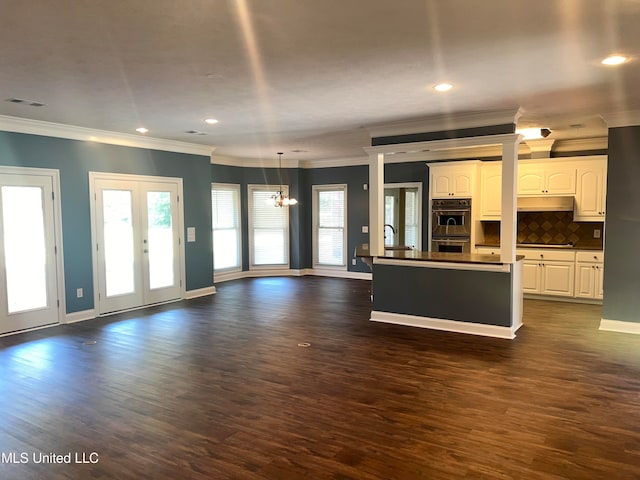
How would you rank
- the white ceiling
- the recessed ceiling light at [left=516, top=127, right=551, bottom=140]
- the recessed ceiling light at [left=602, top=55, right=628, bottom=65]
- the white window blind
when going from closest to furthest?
the white ceiling
the recessed ceiling light at [left=602, top=55, right=628, bottom=65]
the recessed ceiling light at [left=516, top=127, right=551, bottom=140]
the white window blind

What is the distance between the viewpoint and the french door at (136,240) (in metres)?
6.64

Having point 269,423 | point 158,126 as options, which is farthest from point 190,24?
point 158,126

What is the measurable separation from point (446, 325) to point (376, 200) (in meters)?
1.87

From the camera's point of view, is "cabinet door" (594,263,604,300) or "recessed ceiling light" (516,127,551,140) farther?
"cabinet door" (594,263,604,300)

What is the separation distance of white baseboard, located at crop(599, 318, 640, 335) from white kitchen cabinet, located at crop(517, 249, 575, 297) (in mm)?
1462

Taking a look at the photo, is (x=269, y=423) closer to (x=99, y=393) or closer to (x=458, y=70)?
(x=99, y=393)

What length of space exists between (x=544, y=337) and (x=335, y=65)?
3.99m

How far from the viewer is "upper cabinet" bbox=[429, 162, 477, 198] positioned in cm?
773

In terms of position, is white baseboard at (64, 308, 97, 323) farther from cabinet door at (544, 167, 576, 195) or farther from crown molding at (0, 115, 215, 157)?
cabinet door at (544, 167, 576, 195)

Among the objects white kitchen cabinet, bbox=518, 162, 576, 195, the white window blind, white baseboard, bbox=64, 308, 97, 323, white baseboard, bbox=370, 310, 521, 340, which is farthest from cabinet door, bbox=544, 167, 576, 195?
white baseboard, bbox=64, 308, 97, 323

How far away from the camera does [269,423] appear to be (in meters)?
3.27

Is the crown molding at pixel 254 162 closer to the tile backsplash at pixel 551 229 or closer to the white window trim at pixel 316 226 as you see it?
the white window trim at pixel 316 226

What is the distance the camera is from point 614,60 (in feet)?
11.3

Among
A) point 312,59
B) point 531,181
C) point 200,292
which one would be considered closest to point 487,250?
point 531,181
